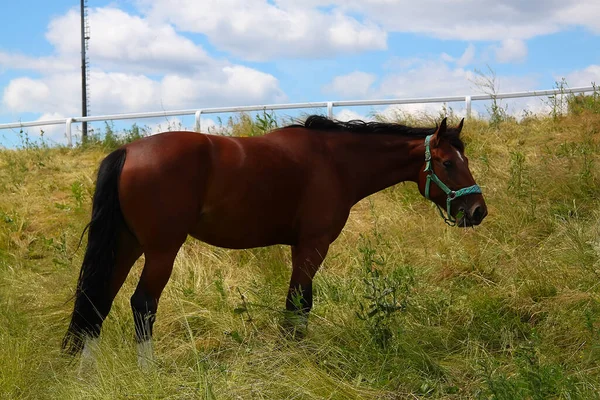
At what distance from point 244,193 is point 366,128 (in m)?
1.30

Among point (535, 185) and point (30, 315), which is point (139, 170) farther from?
point (535, 185)

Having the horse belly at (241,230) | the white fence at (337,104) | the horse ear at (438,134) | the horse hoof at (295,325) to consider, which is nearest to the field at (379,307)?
the horse hoof at (295,325)

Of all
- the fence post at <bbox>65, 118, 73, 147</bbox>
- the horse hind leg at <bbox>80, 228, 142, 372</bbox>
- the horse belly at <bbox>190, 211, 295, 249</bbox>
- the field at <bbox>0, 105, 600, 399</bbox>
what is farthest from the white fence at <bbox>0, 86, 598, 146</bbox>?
the horse hind leg at <bbox>80, 228, 142, 372</bbox>

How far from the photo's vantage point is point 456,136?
5.68 meters

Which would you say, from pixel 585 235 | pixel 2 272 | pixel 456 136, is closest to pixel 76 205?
pixel 2 272

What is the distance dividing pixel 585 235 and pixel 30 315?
214 inches

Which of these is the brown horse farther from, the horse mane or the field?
the field

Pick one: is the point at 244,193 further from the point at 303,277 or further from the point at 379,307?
the point at 379,307

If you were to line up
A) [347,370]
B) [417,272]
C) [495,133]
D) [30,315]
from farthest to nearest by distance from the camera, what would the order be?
[495,133]
[417,272]
[30,315]
[347,370]

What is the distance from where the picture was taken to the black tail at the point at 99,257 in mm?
4766

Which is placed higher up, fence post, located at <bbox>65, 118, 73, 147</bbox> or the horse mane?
the horse mane

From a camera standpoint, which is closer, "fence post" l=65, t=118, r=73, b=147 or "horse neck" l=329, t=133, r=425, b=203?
"horse neck" l=329, t=133, r=425, b=203

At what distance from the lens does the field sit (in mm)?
4219

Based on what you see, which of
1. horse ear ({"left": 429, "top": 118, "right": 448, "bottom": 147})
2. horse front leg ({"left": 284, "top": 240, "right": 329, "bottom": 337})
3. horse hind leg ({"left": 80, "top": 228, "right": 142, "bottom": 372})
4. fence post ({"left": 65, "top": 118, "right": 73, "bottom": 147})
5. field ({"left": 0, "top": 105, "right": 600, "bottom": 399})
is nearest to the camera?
field ({"left": 0, "top": 105, "right": 600, "bottom": 399})
